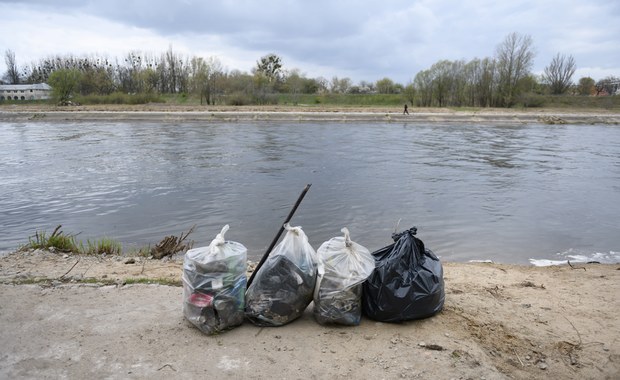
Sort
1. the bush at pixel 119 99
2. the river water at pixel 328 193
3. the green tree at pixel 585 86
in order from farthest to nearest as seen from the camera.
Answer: the green tree at pixel 585 86 → the bush at pixel 119 99 → the river water at pixel 328 193

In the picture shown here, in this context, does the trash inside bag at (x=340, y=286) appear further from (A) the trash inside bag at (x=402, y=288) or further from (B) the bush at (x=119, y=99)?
(B) the bush at (x=119, y=99)

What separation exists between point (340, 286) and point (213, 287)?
1.10 meters

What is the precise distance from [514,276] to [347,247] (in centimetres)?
306

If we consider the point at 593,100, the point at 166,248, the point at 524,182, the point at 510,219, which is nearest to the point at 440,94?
the point at 593,100

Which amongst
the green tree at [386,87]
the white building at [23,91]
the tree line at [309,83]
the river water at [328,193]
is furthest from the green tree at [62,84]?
the green tree at [386,87]

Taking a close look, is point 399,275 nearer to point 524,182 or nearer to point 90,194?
point 90,194

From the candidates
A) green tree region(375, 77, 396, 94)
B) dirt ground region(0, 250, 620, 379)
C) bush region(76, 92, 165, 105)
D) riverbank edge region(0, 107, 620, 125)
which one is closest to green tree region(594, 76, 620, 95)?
green tree region(375, 77, 396, 94)

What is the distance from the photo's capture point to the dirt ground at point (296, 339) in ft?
11.9

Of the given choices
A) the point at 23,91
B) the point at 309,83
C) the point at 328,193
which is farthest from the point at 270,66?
the point at 328,193

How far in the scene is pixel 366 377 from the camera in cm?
354

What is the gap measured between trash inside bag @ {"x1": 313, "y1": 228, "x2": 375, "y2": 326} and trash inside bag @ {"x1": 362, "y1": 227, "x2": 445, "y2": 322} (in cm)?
14

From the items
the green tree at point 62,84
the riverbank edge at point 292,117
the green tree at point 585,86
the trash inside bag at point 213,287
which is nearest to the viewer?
the trash inside bag at point 213,287

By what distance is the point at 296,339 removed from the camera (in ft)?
13.3

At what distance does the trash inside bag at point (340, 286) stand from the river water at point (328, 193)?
3.59 meters
